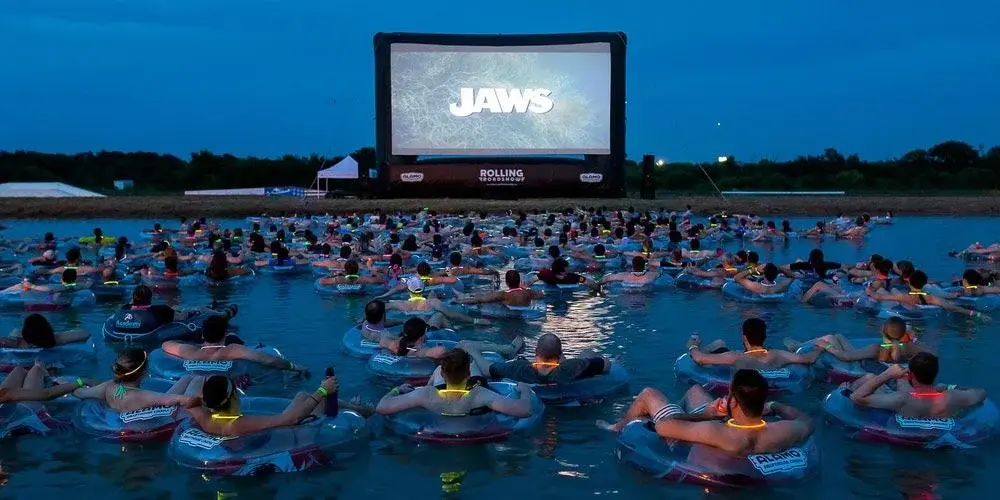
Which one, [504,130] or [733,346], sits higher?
[504,130]

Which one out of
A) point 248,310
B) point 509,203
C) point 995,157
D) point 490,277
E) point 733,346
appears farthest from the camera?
point 995,157

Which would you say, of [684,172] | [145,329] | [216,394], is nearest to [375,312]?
[145,329]

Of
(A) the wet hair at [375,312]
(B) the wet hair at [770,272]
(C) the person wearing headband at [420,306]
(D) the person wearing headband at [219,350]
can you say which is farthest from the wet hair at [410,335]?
(B) the wet hair at [770,272]

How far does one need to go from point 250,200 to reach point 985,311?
30.0 metres

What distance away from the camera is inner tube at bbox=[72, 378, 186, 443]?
6.87m

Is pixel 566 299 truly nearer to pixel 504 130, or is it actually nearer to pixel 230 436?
pixel 230 436

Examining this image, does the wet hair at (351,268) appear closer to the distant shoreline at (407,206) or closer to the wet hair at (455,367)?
the wet hair at (455,367)

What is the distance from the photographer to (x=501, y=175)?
3544cm

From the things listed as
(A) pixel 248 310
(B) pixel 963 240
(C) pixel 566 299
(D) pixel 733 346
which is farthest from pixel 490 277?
(B) pixel 963 240

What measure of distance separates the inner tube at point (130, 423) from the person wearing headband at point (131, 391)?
55 millimetres

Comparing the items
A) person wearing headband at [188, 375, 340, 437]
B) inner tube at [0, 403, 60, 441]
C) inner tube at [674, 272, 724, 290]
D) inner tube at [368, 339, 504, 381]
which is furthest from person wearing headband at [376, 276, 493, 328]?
person wearing headband at [188, 375, 340, 437]

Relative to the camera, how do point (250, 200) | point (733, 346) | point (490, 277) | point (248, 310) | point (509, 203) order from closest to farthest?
point (733, 346) → point (248, 310) → point (490, 277) → point (509, 203) → point (250, 200)

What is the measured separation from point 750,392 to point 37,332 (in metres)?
6.39

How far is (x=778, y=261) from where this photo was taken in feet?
67.4
